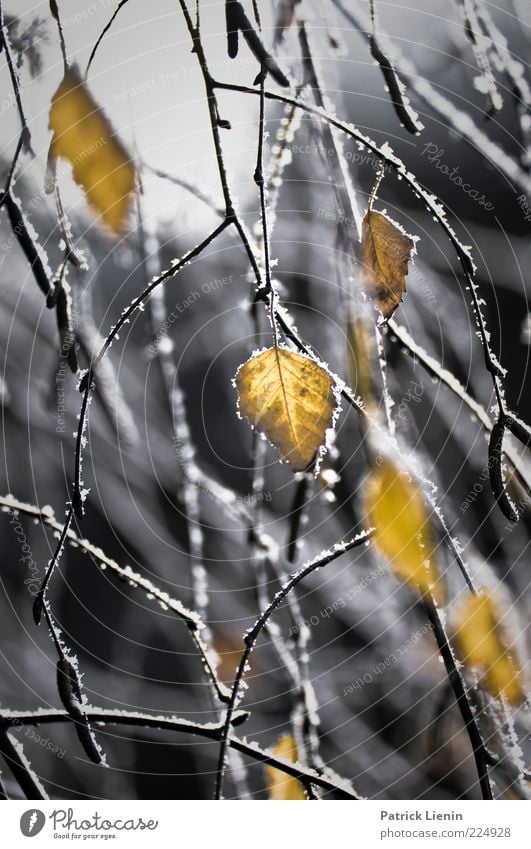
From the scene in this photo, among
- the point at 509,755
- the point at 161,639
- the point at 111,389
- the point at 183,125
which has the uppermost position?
the point at 183,125

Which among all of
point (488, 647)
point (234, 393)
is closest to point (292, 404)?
point (234, 393)

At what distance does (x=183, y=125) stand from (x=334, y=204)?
0.33ft

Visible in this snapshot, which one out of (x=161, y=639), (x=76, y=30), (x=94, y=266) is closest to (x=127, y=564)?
(x=161, y=639)

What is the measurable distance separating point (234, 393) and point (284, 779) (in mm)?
223

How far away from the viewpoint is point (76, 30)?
1.11 feet

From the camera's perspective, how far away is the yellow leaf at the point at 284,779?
12.8 inches

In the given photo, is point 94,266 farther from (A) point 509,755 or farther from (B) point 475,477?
(A) point 509,755

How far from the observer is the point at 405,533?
327 millimetres

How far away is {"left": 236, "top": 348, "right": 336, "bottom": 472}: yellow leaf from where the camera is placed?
11.1 inches

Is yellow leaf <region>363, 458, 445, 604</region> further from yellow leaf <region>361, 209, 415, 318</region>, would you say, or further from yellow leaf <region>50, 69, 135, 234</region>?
yellow leaf <region>50, 69, 135, 234</region>

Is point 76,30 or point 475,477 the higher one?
point 76,30
